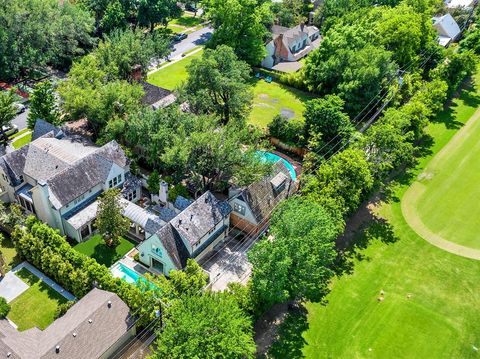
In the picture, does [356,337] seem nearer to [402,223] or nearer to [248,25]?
[402,223]

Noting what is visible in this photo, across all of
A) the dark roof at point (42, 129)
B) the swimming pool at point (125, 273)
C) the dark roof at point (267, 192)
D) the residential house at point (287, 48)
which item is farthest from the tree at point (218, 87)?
the residential house at point (287, 48)

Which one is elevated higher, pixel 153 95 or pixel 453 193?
pixel 153 95

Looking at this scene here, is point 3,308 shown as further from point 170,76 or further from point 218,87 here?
point 170,76

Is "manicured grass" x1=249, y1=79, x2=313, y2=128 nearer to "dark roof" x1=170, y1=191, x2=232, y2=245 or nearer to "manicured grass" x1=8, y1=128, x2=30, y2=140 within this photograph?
"dark roof" x1=170, y1=191, x2=232, y2=245

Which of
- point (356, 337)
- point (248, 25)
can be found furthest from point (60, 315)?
point (248, 25)

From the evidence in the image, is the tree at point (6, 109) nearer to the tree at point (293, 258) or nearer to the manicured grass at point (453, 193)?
the tree at point (293, 258)

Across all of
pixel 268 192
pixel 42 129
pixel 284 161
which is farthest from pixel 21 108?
pixel 268 192
